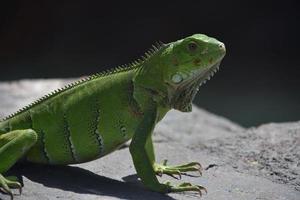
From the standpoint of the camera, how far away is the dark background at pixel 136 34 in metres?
15.3

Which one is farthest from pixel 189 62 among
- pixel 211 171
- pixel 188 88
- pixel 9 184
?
pixel 9 184

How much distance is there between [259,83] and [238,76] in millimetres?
680

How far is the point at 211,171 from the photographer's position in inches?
219

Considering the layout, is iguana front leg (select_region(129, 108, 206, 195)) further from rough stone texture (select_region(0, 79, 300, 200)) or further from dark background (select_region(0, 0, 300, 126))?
dark background (select_region(0, 0, 300, 126))

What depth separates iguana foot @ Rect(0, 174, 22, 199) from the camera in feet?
14.9

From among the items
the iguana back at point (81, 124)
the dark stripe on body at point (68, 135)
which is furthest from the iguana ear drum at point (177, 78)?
the dark stripe on body at point (68, 135)

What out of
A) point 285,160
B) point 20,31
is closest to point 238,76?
point 20,31

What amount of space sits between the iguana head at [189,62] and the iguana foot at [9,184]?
4.54 ft

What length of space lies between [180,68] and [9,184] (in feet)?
5.22

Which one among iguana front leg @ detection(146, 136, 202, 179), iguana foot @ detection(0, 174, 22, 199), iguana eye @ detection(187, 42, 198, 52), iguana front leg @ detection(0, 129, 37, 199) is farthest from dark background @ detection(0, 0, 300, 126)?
iguana foot @ detection(0, 174, 22, 199)

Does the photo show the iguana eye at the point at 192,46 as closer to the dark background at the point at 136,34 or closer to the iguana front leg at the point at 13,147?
the iguana front leg at the point at 13,147

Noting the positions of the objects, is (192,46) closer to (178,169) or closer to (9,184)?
(178,169)

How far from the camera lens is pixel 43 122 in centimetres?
515

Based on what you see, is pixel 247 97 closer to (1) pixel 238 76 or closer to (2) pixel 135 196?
(1) pixel 238 76
